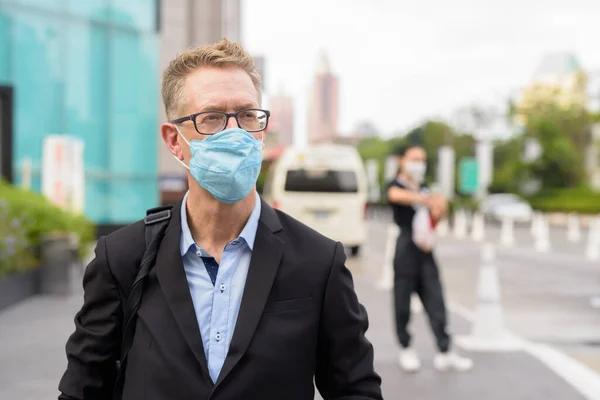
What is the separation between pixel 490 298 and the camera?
27.3ft

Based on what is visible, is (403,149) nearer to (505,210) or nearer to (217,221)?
(217,221)

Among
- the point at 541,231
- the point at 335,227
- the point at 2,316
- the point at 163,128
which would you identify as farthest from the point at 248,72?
the point at 541,231

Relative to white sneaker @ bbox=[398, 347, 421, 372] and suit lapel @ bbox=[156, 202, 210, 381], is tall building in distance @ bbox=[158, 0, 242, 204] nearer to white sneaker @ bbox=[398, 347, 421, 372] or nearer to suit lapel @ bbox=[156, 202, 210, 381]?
white sneaker @ bbox=[398, 347, 421, 372]

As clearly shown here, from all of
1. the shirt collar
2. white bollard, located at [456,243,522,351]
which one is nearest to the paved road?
white bollard, located at [456,243,522,351]

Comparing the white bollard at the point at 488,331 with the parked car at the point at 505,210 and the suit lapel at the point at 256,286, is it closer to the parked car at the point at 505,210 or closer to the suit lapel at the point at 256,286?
the suit lapel at the point at 256,286

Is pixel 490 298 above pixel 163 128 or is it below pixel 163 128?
below

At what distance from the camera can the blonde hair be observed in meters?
2.09

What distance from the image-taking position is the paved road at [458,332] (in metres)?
6.19

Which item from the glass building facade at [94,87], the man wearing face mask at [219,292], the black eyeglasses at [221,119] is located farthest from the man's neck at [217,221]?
the glass building facade at [94,87]

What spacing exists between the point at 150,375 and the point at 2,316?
7.85m

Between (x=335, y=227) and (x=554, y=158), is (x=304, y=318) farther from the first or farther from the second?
(x=554, y=158)

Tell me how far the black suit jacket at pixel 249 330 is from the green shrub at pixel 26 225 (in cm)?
828

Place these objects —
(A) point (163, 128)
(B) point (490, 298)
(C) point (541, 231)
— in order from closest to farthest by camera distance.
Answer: (A) point (163, 128), (B) point (490, 298), (C) point (541, 231)

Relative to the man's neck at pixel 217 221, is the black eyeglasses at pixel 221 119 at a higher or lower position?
higher
